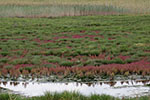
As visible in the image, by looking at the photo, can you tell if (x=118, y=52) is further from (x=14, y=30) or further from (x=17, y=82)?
(x=14, y=30)

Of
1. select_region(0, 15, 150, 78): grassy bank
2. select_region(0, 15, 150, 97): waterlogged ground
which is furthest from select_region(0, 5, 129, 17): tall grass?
select_region(0, 15, 150, 97): waterlogged ground

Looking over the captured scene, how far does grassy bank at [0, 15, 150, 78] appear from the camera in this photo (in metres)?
13.3

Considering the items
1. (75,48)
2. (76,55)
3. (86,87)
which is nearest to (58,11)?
(75,48)

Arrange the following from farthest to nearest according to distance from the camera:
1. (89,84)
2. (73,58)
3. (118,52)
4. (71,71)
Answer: (118,52) < (73,58) < (71,71) < (89,84)

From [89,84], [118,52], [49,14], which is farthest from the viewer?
[49,14]

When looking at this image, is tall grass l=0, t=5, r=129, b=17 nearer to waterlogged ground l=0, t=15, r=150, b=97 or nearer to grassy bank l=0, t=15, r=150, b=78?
grassy bank l=0, t=15, r=150, b=78

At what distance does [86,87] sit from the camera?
446 inches

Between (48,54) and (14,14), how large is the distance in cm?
1886

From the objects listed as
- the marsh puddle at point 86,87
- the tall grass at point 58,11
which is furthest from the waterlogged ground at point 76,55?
the tall grass at point 58,11

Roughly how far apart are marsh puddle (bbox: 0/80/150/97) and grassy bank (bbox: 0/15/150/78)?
1012mm

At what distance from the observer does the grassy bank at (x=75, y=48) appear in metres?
13.3

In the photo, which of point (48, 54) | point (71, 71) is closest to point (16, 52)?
point (48, 54)

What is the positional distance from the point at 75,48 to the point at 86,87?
670cm

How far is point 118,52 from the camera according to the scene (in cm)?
1678
